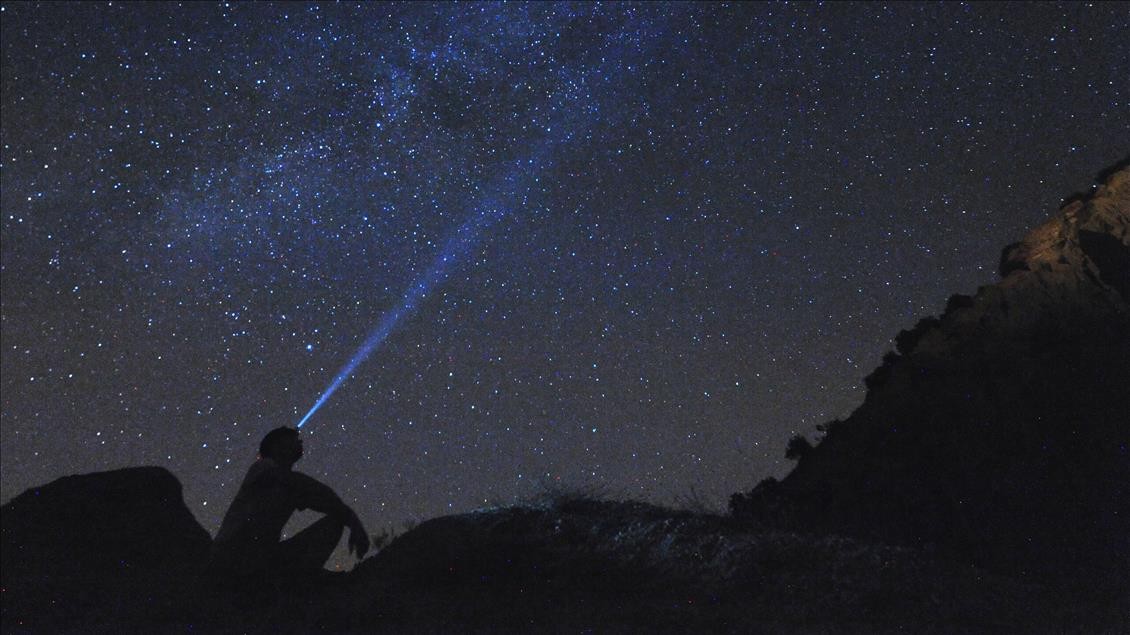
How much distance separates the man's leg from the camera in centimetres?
661

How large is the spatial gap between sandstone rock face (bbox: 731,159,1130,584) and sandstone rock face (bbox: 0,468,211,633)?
641 centimetres

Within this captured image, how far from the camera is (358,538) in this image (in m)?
6.35

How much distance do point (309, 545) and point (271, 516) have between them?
19.6 inches

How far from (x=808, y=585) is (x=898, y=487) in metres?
Result: 5.04

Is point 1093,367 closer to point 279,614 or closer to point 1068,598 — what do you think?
point 1068,598

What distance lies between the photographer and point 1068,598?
21.7ft

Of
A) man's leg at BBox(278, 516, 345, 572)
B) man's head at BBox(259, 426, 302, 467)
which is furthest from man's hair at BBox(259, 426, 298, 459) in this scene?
man's leg at BBox(278, 516, 345, 572)

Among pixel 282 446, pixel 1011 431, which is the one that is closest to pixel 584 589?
pixel 282 446

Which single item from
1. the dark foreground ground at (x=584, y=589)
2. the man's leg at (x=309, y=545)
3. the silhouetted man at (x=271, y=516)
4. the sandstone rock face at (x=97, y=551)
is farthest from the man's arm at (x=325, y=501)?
the sandstone rock face at (x=97, y=551)

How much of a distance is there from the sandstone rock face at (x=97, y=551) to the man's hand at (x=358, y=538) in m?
1.77

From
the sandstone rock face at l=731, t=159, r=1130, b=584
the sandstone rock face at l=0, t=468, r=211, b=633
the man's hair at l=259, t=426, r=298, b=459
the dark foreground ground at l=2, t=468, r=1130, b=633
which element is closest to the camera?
the dark foreground ground at l=2, t=468, r=1130, b=633

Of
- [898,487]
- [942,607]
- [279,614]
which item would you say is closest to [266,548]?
[279,614]

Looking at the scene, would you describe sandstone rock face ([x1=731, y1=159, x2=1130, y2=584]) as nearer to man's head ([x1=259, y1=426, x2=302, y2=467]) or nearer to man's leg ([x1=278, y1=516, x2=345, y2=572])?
man's leg ([x1=278, y1=516, x2=345, y2=572])

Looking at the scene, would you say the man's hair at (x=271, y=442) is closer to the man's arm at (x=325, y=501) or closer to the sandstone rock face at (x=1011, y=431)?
the man's arm at (x=325, y=501)
